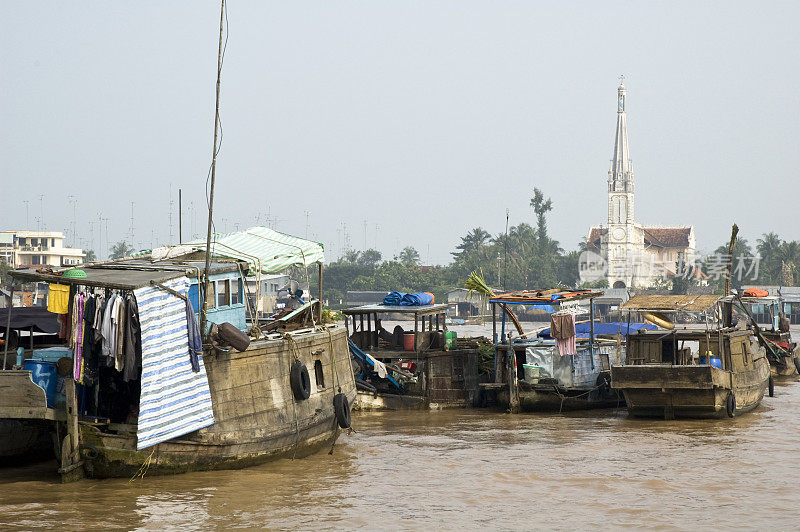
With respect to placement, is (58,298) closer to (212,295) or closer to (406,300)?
(212,295)

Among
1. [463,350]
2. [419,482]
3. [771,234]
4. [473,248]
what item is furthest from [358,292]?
[419,482]

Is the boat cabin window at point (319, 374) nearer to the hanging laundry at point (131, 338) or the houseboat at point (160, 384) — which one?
the houseboat at point (160, 384)

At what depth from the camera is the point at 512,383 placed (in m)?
19.1

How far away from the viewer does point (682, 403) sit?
17719 millimetres

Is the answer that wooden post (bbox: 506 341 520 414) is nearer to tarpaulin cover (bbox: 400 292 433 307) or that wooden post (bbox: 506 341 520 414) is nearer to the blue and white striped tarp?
tarpaulin cover (bbox: 400 292 433 307)

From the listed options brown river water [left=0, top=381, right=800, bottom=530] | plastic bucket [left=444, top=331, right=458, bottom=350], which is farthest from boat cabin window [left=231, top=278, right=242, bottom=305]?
plastic bucket [left=444, top=331, right=458, bottom=350]

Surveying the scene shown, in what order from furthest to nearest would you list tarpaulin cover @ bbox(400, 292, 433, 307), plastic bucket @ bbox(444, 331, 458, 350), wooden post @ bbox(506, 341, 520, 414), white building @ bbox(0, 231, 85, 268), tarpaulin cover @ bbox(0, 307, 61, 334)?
white building @ bbox(0, 231, 85, 268), plastic bucket @ bbox(444, 331, 458, 350), tarpaulin cover @ bbox(400, 292, 433, 307), wooden post @ bbox(506, 341, 520, 414), tarpaulin cover @ bbox(0, 307, 61, 334)

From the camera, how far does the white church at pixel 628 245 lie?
91.9 metres

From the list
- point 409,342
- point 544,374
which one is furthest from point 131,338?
point 544,374

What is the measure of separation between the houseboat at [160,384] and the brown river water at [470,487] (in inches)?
16.0

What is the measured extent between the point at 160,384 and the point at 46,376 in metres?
1.39

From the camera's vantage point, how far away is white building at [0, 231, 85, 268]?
72125mm

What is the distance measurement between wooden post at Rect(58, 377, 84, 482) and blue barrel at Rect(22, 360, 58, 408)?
0.64 feet

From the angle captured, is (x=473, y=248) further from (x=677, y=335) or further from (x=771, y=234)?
(x=677, y=335)
